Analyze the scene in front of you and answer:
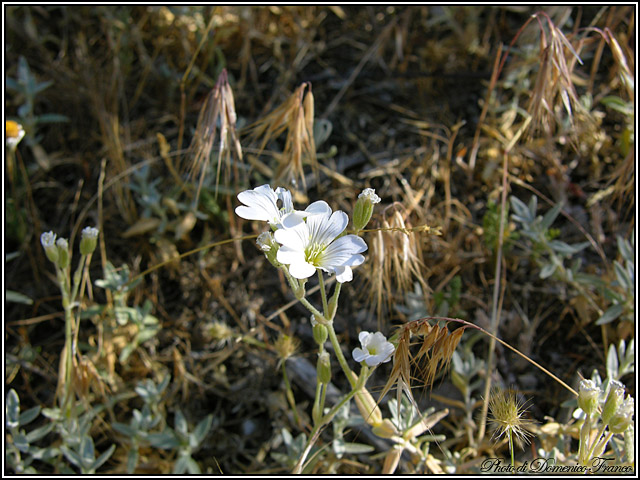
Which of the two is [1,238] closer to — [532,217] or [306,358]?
[306,358]

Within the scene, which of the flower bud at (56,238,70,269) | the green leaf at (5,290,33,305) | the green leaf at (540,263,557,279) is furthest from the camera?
the green leaf at (5,290,33,305)

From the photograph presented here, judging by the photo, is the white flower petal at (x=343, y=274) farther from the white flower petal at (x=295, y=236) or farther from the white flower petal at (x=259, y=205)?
the white flower petal at (x=259, y=205)

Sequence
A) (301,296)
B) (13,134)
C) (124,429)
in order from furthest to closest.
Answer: (13,134), (124,429), (301,296)

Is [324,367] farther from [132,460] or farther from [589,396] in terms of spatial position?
[132,460]

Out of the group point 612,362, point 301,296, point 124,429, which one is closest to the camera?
point 301,296

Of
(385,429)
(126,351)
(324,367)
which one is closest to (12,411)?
(126,351)

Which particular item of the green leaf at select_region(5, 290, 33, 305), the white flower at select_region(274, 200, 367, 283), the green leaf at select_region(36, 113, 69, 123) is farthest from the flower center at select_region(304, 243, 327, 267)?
the green leaf at select_region(36, 113, 69, 123)

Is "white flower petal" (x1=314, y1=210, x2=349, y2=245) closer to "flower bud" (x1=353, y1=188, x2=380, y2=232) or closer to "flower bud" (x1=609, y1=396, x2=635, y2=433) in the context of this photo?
"flower bud" (x1=353, y1=188, x2=380, y2=232)

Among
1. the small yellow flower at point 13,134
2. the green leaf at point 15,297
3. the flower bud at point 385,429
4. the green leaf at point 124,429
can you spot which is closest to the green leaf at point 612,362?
the flower bud at point 385,429
